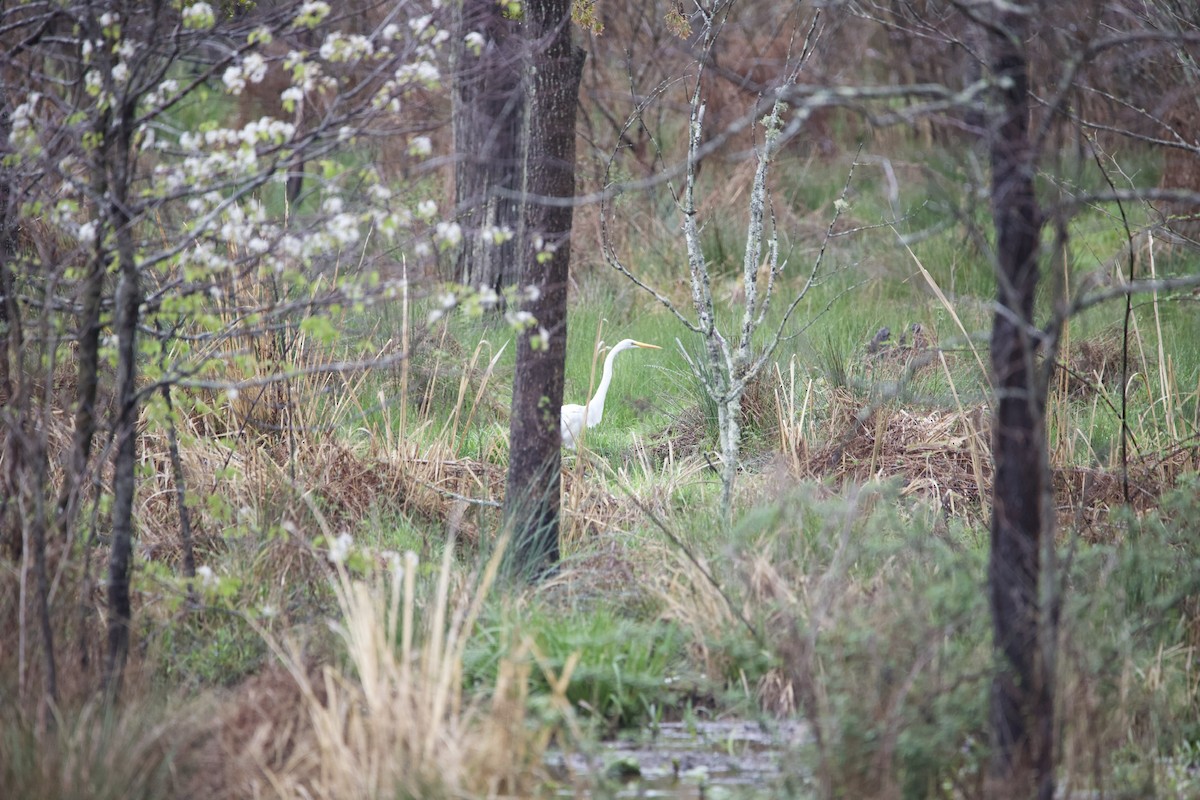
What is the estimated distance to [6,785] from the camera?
3525 mm

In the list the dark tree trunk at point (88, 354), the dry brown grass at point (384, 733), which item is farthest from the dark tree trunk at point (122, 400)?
the dry brown grass at point (384, 733)

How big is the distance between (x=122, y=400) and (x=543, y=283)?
6.27 ft

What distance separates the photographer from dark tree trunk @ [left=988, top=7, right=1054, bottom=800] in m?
3.27

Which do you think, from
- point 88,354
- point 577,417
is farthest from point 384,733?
point 577,417

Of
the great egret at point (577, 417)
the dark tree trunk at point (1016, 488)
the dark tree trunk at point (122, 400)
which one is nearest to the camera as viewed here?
the dark tree trunk at point (1016, 488)

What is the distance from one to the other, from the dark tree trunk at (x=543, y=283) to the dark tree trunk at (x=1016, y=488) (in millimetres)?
2334

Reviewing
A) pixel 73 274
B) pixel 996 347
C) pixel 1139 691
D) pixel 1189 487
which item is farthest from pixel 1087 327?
pixel 73 274

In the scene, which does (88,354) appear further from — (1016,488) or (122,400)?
(1016,488)

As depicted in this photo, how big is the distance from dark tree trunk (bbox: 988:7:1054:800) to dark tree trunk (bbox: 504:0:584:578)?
7.66 feet

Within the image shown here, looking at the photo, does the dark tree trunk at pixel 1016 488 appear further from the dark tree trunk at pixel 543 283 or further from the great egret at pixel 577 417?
the great egret at pixel 577 417

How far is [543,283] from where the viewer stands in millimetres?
5328

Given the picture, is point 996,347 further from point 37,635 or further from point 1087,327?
point 1087,327

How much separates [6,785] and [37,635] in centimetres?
80

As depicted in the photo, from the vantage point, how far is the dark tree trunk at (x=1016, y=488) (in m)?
3.27
